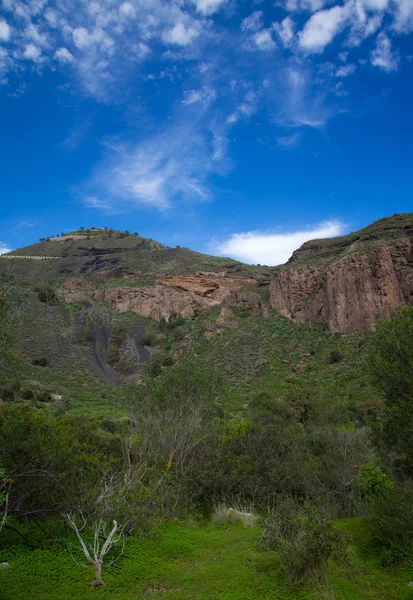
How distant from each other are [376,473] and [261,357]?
3689cm

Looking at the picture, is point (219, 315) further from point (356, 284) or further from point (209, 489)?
point (209, 489)

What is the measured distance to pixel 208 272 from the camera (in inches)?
3024

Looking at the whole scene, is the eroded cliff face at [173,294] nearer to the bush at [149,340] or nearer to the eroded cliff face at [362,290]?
the bush at [149,340]

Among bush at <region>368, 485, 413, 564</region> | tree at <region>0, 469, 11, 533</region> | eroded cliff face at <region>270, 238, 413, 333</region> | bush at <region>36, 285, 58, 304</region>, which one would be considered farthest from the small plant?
bush at <region>36, 285, 58, 304</region>

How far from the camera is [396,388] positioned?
11.0 m

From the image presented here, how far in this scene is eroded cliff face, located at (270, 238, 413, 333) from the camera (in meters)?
45.7

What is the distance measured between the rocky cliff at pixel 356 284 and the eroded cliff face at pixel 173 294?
33.0 feet

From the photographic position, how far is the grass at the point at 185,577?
6566mm

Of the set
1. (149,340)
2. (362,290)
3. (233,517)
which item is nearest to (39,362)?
(149,340)

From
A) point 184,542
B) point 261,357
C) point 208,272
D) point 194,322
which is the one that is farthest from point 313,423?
point 208,272

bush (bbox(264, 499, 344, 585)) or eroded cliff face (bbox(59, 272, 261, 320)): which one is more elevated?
eroded cliff face (bbox(59, 272, 261, 320))

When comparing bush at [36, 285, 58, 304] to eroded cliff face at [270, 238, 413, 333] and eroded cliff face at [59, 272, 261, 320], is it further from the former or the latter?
eroded cliff face at [270, 238, 413, 333]

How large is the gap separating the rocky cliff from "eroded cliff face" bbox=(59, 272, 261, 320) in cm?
1005

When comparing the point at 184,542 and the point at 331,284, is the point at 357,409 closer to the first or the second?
the point at 184,542
